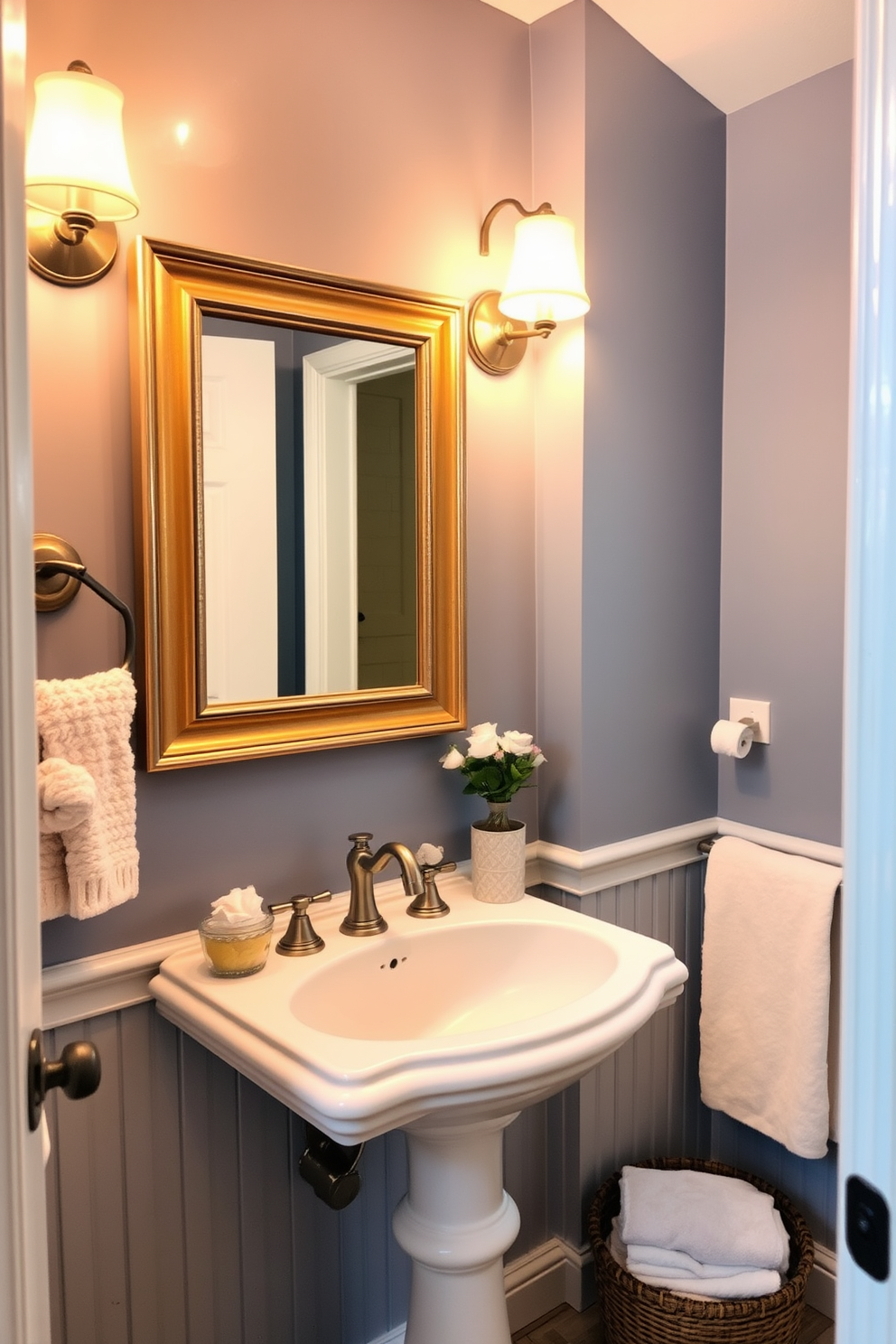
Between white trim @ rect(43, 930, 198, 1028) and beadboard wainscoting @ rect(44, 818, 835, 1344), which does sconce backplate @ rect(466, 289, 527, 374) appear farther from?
white trim @ rect(43, 930, 198, 1028)

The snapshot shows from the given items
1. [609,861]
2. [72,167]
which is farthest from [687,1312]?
[72,167]

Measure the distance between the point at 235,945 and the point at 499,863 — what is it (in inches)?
20.1

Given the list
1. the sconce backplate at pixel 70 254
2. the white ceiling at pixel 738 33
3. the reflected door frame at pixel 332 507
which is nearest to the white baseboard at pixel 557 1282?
the reflected door frame at pixel 332 507

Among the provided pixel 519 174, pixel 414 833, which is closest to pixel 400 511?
pixel 414 833

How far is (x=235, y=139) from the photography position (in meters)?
1.46

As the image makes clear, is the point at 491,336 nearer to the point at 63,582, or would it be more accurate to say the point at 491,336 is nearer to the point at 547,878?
the point at 63,582

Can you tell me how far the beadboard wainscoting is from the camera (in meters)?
1.40

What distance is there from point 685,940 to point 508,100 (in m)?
1.64

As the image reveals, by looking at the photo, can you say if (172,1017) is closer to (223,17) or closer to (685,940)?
(685,940)

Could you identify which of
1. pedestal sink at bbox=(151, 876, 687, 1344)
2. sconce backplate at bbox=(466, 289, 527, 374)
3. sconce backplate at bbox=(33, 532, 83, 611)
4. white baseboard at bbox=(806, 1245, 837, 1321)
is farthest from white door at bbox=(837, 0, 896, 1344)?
white baseboard at bbox=(806, 1245, 837, 1321)

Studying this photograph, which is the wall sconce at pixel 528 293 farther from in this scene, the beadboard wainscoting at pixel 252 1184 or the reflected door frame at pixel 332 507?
the beadboard wainscoting at pixel 252 1184

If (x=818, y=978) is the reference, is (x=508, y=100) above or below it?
above

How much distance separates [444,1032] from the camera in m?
1.59

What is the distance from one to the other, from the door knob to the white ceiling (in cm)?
177
